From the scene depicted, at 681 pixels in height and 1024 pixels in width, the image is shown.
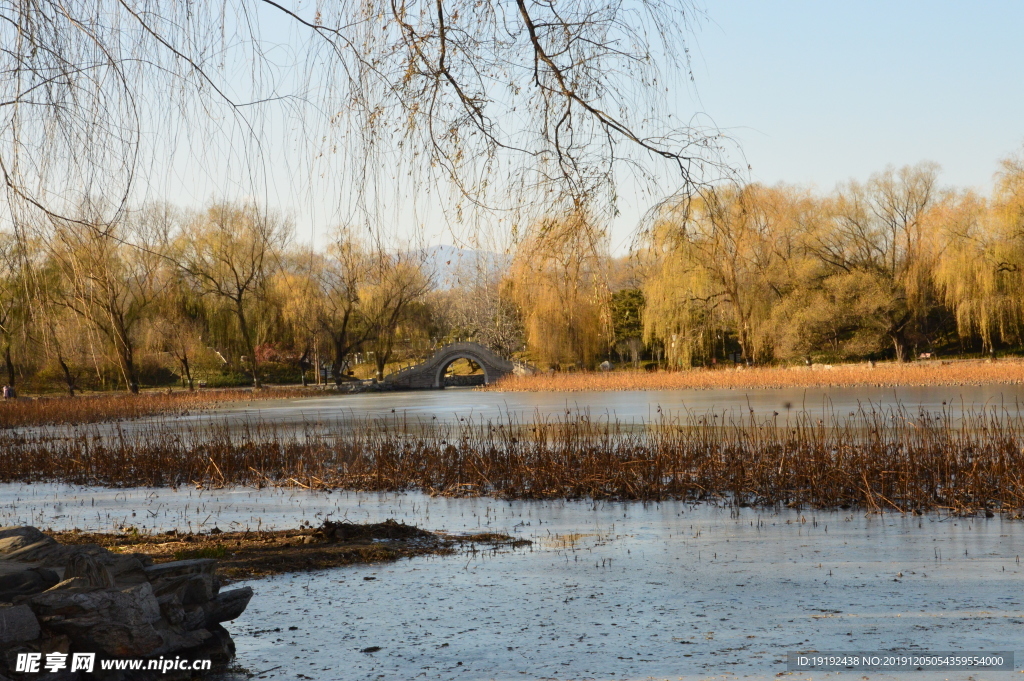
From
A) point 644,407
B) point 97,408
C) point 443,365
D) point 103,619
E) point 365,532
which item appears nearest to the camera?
point 103,619

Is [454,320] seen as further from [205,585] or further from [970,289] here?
[205,585]

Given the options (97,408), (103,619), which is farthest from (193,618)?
(97,408)

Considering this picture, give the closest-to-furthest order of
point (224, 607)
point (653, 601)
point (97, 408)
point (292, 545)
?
point (224, 607)
point (653, 601)
point (292, 545)
point (97, 408)

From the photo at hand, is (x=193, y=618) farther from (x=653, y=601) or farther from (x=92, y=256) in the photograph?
(x=653, y=601)

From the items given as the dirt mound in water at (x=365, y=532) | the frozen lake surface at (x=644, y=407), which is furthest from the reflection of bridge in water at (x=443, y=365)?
the dirt mound in water at (x=365, y=532)

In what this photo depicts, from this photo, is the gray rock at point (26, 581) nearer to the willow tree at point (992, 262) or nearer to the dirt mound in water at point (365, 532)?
the dirt mound in water at point (365, 532)

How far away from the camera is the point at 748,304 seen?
41.3 m

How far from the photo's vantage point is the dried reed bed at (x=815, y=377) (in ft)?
108

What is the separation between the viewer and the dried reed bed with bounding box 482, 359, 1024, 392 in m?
32.8

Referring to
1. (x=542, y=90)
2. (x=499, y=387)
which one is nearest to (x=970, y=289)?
(x=499, y=387)

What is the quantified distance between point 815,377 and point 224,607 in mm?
32913

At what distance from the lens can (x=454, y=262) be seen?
172 inches

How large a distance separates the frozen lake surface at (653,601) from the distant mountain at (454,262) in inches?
74.1

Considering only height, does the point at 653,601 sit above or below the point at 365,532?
below
